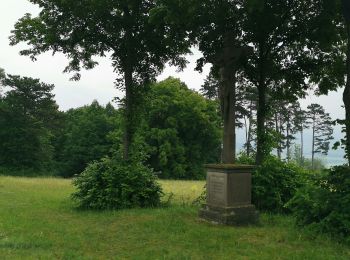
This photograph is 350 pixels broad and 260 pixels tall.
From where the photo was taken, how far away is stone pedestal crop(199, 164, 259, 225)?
1065 centimetres

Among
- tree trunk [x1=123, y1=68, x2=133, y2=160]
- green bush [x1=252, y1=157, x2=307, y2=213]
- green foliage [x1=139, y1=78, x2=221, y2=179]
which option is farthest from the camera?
green foliage [x1=139, y1=78, x2=221, y2=179]

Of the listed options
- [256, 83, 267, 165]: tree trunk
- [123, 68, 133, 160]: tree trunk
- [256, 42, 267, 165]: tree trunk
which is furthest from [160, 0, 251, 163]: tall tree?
[123, 68, 133, 160]: tree trunk

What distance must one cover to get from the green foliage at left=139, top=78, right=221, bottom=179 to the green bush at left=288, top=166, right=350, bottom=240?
40.0 metres

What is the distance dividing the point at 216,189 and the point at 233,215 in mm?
878

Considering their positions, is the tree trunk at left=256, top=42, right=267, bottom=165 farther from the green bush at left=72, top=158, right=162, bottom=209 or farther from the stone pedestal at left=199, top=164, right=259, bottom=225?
the green bush at left=72, top=158, right=162, bottom=209

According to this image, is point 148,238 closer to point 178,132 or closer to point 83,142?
point 178,132

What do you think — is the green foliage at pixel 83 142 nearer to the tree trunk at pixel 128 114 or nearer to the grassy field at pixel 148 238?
the tree trunk at pixel 128 114

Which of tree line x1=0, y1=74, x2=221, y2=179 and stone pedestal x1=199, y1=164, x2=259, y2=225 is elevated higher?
tree line x1=0, y1=74, x2=221, y2=179

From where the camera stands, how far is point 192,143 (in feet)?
177

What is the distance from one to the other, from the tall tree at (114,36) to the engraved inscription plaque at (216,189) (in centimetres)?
471

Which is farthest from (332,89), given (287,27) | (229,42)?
(229,42)

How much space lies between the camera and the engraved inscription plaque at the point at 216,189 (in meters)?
10.9

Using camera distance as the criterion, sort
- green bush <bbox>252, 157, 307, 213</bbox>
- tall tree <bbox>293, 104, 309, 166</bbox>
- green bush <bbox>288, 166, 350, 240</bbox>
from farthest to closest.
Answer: tall tree <bbox>293, 104, 309, 166</bbox>, green bush <bbox>252, 157, 307, 213</bbox>, green bush <bbox>288, 166, 350, 240</bbox>

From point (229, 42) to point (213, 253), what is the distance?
6651mm
